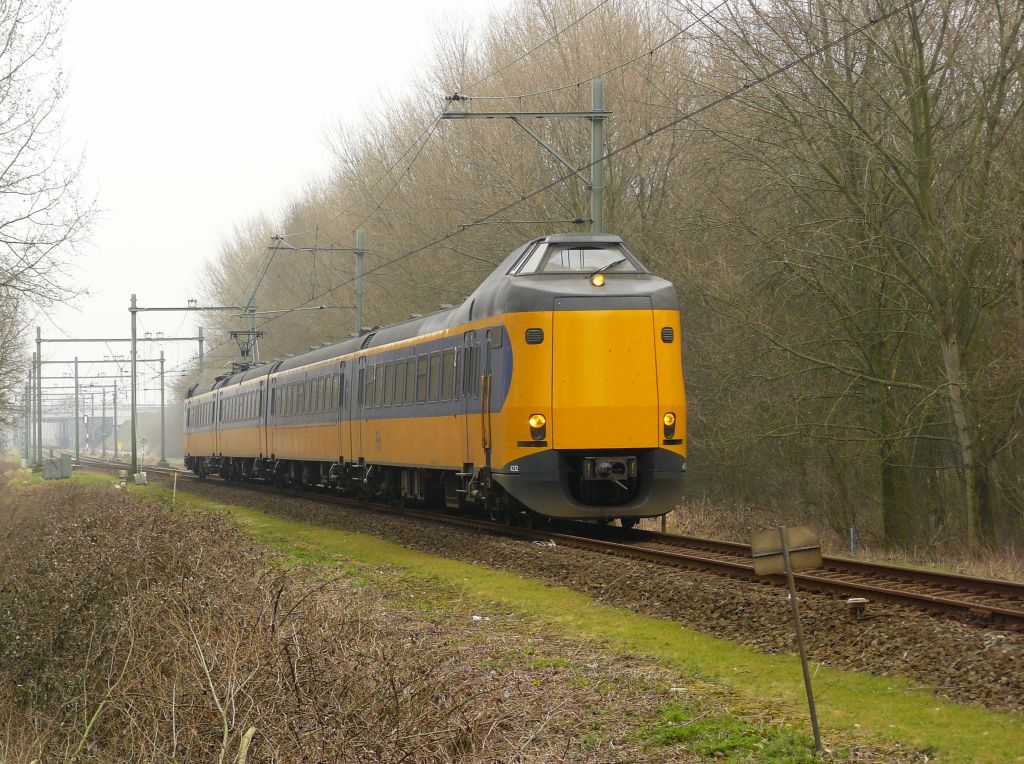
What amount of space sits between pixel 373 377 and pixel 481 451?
6.94m

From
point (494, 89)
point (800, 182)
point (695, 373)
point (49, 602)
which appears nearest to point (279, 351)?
point (494, 89)

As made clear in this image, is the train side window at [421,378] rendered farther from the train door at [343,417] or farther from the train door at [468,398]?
→ the train door at [343,417]

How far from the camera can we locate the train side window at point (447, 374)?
18141 mm

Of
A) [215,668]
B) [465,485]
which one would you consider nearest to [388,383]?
[465,485]

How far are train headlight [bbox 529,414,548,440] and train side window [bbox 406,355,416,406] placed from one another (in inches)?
203

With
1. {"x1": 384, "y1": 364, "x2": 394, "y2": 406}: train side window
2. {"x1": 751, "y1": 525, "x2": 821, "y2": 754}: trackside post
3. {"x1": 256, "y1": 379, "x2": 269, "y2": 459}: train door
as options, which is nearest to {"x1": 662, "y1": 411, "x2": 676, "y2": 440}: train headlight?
{"x1": 384, "y1": 364, "x2": 394, "y2": 406}: train side window

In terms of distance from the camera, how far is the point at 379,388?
22.8 m

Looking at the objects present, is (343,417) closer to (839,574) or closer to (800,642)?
(839,574)

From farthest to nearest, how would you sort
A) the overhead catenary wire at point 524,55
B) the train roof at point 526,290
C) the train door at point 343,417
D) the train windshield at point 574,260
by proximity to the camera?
1. the overhead catenary wire at point 524,55
2. the train door at point 343,417
3. the train windshield at point 574,260
4. the train roof at point 526,290

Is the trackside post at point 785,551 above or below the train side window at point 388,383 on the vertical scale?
below

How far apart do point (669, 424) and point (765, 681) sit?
23.5 feet

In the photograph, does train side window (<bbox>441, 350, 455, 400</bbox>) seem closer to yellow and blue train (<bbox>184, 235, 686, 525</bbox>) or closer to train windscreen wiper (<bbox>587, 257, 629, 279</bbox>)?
yellow and blue train (<bbox>184, 235, 686, 525</bbox>)

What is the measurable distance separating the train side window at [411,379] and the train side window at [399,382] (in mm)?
204

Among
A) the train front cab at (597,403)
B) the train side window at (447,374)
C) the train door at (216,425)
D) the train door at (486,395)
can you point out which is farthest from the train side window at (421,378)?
the train door at (216,425)
